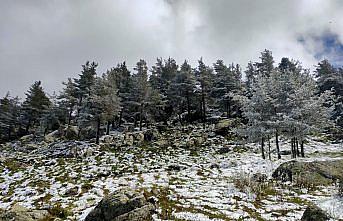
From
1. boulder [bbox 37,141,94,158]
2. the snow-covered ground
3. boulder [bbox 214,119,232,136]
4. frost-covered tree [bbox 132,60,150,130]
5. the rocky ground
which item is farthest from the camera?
frost-covered tree [bbox 132,60,150,130]

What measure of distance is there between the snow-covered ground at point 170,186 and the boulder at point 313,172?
1.05m

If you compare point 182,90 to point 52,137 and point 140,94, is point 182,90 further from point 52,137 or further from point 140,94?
point 52,137

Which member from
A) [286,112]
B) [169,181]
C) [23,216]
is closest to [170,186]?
[169,181]

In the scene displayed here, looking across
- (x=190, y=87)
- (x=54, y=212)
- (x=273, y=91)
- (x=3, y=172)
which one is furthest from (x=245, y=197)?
(x=190, y=87)

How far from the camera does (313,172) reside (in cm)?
1689

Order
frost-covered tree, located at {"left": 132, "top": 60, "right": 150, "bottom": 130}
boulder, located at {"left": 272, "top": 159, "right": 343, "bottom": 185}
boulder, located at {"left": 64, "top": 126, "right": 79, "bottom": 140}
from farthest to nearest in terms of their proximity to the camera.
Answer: frost-covered tree, located at {"left": 132, "top": 60, "right": 150, "bottom": 130} < boulder, located at {"left": 64, "top": 126, "right": 79, "bottom": 140} < boulder, located at {"left": 272, "top": 159, "right": 343, "bottom": 185}

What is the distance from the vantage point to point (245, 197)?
13.6 metres

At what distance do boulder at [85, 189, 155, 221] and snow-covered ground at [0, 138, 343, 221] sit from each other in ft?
2.18

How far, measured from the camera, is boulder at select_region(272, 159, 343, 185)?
16.3m

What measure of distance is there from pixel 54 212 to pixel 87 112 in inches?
1186

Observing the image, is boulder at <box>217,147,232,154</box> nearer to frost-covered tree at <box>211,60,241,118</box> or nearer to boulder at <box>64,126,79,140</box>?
frost-covered tree at <box>211,60,241,118</box>

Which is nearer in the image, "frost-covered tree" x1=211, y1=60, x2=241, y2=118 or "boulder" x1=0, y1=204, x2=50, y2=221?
"boulder" x1=0, y1=204, x2=50, y2=221

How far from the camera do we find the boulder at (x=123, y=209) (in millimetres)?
10398

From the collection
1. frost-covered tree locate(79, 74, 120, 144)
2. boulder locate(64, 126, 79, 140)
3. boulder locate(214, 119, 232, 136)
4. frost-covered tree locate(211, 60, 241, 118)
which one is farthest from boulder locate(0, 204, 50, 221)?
frost-covered tree locate(211, 60, 241, 118)
